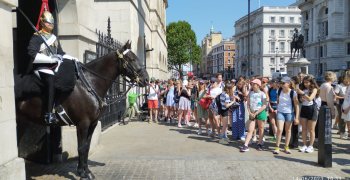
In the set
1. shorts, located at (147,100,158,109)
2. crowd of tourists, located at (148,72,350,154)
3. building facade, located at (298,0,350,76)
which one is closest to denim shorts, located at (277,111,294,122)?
crowd of tourists, located at (148,72,350,154)

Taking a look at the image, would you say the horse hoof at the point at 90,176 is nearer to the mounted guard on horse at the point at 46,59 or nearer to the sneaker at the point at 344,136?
the mounted guard on horse at the point at 46,59

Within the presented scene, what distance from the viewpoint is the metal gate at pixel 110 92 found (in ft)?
37.0

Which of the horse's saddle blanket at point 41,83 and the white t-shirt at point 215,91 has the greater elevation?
the horse's saddle blanket at point 41,83

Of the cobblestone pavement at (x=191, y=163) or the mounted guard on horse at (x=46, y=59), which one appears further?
the cobblestone pavement at (x=191, y=163)

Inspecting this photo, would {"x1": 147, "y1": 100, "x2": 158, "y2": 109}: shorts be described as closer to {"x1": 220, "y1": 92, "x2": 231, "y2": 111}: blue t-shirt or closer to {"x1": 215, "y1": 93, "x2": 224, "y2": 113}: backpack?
{"x1": 215, "y1": 93, "x2": 224, "y2": 113}: backpack

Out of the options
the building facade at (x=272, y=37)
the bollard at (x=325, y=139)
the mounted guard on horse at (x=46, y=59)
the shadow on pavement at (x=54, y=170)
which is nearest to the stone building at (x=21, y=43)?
the mounted guard on horse at (x=46, y=59)

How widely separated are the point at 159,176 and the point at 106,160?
5.70 ft

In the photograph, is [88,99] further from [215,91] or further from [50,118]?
[215,91]

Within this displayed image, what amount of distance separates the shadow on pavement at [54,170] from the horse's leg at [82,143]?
1.45 ft

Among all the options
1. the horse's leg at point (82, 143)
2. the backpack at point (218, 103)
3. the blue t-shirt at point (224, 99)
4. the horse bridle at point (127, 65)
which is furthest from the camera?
the backpack at point (218, 103)

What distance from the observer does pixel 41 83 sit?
576 centimetres

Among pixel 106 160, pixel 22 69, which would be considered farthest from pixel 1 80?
pixel 106 160

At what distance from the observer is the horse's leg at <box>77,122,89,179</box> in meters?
6.11

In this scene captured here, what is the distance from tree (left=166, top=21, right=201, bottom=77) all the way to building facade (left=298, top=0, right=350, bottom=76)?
2745 centimetres
